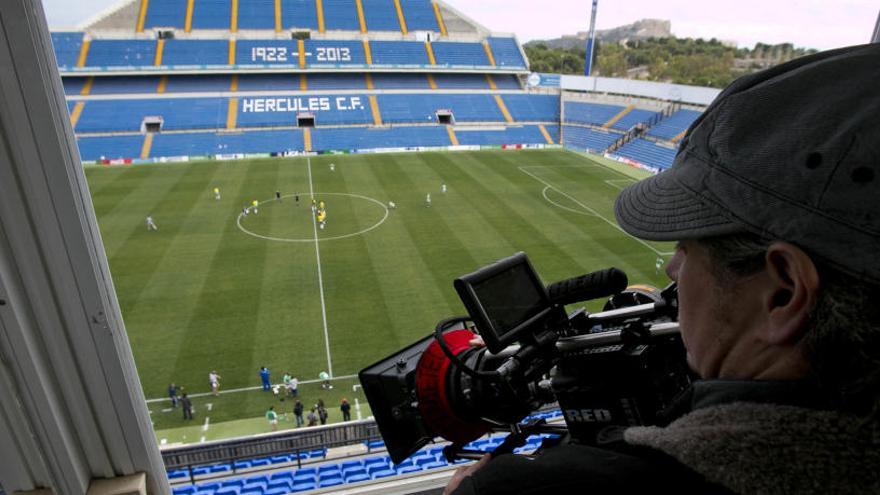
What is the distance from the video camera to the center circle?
8702 millimetres

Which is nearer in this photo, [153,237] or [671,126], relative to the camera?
[153,237]

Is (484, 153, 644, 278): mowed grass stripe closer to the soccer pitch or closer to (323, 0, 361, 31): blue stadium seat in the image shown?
the soccer pitch

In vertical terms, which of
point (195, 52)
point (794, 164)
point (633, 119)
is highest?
point (195, 52)

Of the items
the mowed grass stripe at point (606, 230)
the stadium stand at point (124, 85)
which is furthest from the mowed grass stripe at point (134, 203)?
the mowed grass stripe at point (606, 230)

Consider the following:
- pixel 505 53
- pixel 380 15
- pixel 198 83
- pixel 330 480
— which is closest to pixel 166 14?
pixel 198 83

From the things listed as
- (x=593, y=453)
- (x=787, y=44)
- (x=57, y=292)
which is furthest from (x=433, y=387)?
(x=787, y=44)

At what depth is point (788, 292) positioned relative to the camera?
406 mm

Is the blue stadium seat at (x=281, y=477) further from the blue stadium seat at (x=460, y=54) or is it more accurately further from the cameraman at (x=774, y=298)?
the blue stadium seat at (x=460, y=54)

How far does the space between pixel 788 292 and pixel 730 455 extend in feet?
0.45

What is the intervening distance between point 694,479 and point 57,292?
99 cm

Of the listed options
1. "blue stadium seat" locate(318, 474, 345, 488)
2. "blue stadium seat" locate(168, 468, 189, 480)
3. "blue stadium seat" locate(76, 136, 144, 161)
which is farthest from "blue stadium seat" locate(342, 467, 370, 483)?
"blue stadium seat" locate(76, 136, 144, 161)

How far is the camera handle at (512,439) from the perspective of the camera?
0.75 m

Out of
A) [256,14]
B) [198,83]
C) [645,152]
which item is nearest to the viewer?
[645,152]

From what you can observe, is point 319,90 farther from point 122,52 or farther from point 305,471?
point 305,471
